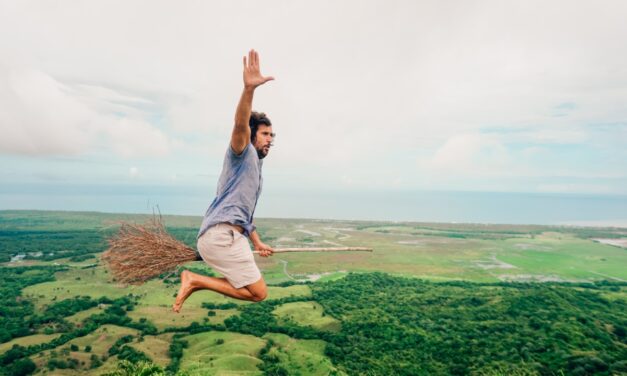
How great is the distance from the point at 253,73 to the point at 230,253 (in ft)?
5.48

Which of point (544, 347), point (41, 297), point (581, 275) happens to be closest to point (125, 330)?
point (41, 297)

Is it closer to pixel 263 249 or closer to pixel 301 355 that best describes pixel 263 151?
pixel 263 249

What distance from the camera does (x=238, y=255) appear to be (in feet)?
12.3

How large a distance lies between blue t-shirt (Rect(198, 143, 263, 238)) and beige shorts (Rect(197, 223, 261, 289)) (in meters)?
0.09

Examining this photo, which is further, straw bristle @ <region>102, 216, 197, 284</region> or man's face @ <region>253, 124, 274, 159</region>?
straw bristle @ <region>102, 216, 197, 284</region>

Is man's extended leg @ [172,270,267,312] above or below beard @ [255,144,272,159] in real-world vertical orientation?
below

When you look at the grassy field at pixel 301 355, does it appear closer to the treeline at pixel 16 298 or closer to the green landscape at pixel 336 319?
the green landscape at pixel 336 319

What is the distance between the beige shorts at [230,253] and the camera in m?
3.70

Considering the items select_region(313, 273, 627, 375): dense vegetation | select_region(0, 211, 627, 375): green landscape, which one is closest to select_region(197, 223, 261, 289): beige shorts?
select_region(0, 211, 627, 375): green landscape

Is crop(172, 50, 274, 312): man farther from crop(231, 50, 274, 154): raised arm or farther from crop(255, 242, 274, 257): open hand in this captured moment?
crop(255, 242, 274, 257): open hand

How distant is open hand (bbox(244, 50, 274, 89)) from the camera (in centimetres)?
309

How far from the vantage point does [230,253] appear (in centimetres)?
372

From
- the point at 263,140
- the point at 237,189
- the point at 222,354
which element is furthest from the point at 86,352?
the point at 263,140

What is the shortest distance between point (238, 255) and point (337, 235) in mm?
105879
